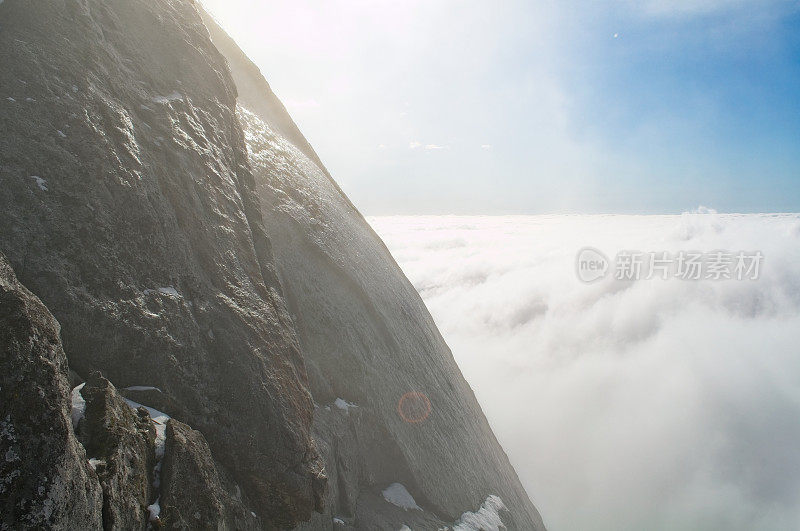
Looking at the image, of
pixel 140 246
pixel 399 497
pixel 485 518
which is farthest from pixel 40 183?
pixel 485 518

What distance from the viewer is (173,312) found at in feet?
27.3

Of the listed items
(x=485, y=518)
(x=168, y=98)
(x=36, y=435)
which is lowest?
(x=36, y=435)

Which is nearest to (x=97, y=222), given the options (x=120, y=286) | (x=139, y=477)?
(x=120, y=286)

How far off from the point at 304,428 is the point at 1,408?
5659 millimetres

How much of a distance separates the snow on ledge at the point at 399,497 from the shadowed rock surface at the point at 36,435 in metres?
10.1

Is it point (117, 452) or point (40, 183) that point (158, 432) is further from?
point (40, 183)

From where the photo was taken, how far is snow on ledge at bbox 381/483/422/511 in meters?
13.4

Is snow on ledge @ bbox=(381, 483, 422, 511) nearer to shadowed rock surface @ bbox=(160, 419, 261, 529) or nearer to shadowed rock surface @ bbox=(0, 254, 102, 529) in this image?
shadowed rock surface @ bbox=(160, 419, 261, 529)

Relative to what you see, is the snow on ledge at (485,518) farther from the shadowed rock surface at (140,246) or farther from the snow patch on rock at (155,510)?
the snow patch on rock at (155,510)

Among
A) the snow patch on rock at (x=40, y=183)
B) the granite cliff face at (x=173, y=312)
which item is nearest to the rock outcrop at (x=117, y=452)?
the granite cliff face at (x=173, y=312)

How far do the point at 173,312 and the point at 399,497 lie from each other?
32.3 ft

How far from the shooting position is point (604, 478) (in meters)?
121

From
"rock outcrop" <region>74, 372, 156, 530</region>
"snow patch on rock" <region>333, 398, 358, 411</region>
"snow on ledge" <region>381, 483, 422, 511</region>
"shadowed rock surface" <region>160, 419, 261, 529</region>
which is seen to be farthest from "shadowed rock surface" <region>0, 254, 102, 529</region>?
"snow on ledge" <region>381, 483, 422, 511</region>

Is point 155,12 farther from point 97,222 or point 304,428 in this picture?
point 304,428
